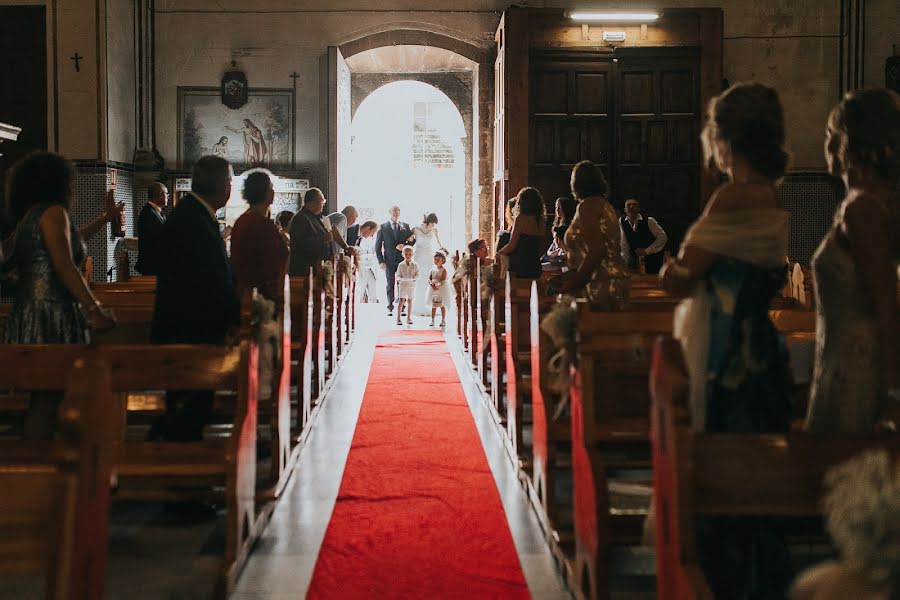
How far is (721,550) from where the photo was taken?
2.54 meters

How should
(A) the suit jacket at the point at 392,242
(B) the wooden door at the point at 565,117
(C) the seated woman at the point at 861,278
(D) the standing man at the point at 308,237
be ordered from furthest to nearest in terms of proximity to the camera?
(A) the suit jacket at the point at 392,242
(B) the wooden door at the point at 565,117
(D) the standing man at the point at 308,237
(C) the seated woman at the point at 861,278

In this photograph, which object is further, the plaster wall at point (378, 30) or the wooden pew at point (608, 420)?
the plaster wall at point (378, 30)

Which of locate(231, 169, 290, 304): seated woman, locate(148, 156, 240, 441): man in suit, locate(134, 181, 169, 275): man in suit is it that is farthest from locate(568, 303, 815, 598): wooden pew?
locate(134, 181, 169, 275): man in suit

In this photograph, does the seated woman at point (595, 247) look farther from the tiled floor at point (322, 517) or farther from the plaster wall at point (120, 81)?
the plaster wall at point (120, 81)

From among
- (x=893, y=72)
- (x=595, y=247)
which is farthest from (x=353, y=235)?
(x=595, y=247)

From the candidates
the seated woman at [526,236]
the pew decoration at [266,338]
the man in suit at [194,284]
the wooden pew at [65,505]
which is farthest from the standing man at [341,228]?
the wooden pew at [65,505]

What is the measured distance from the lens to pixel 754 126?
9.14 feet

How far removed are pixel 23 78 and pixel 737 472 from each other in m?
13.2

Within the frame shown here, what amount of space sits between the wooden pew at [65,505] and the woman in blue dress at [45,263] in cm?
229

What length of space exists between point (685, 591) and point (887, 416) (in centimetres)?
107

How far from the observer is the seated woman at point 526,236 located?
859 cm

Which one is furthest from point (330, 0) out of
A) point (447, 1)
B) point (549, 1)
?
point (549, 1)

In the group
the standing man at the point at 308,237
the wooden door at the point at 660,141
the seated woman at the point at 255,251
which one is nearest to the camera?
the seated woman at the point at 255,251

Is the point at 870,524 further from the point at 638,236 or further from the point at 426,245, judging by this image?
the point at 426,245
